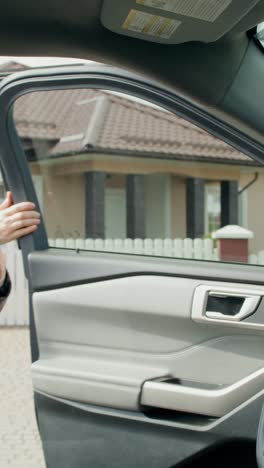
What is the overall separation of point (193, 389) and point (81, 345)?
0.46 meters

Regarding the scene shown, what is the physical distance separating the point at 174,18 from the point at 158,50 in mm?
191

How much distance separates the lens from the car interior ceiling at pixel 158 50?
1914 millimetres

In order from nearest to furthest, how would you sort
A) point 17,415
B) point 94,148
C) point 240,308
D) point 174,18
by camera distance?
point 174,18 → point 240,308 → point 94,148 → point 17,415

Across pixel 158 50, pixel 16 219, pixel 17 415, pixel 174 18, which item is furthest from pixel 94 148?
pixel 17 415

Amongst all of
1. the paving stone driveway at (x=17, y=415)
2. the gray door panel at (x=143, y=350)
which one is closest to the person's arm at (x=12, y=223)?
the gray door panel at (x=143, y=350)

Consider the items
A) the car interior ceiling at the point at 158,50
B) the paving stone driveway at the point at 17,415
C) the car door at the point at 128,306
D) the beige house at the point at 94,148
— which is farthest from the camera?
the paving stone driveway at the point at 17,415

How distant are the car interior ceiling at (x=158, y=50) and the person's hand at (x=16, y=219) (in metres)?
0.77

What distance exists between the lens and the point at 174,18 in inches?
74.0

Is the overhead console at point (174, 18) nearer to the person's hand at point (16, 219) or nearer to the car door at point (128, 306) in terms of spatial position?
the car door at point (128, 306)

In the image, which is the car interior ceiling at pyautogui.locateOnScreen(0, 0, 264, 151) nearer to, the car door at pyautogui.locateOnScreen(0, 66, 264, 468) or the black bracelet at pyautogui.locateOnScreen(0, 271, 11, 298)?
the car door at pyautogui.locateOnScreen(0, 66, 264, 468)

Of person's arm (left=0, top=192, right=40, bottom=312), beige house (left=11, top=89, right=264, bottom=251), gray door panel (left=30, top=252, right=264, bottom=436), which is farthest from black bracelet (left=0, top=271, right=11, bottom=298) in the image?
beige house (left=11, top=89, right=264, bottom=251)

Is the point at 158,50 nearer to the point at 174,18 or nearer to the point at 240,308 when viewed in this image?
the point at 174,18

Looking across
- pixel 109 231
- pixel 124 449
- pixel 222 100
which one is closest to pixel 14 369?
pixel 109 231

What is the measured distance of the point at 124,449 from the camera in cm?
253
